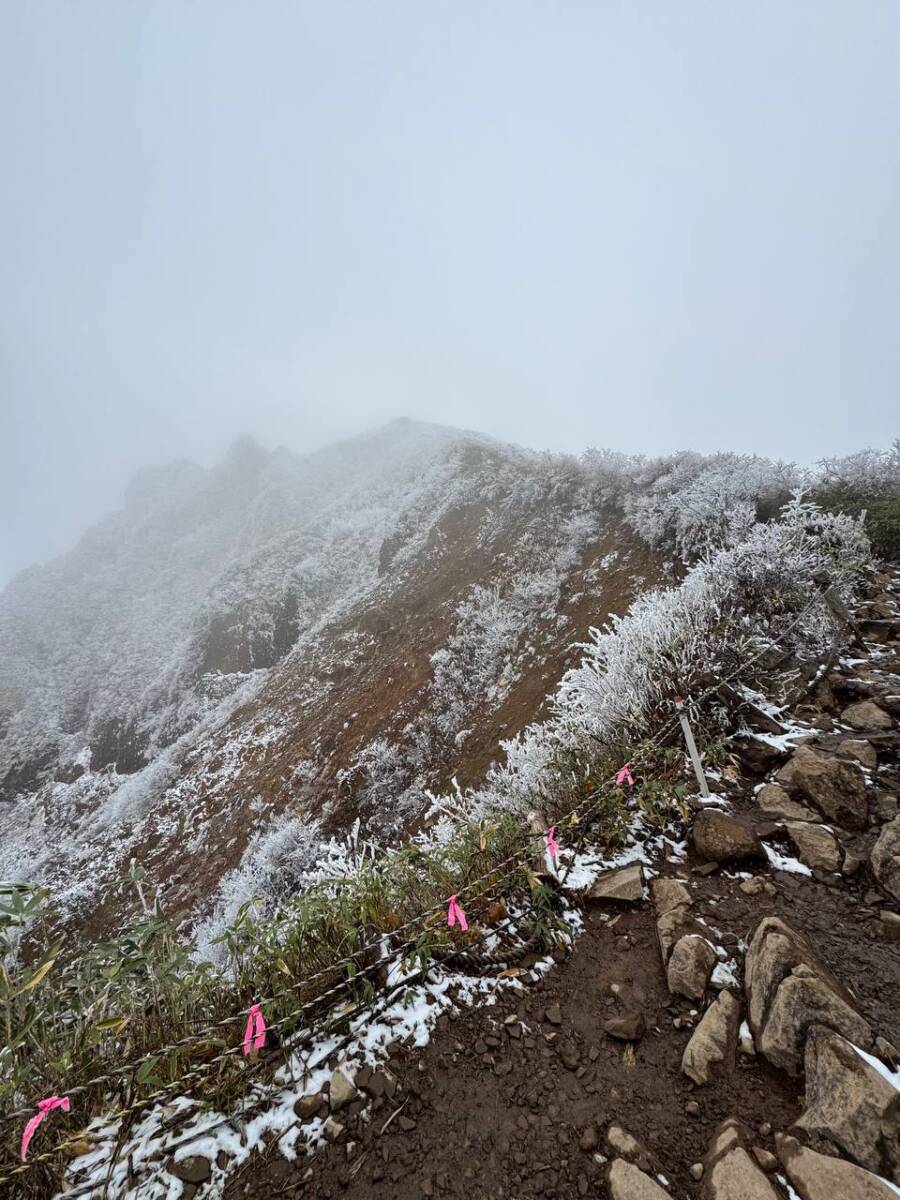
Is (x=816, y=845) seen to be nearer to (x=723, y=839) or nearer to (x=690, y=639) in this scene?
(x=723, y=839)

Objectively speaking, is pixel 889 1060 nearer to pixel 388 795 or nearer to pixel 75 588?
pixel 388 795

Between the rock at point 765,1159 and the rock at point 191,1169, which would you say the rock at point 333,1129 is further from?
the rock at point 765,1159

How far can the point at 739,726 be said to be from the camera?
4.45 m

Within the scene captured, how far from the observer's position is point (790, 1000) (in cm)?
204

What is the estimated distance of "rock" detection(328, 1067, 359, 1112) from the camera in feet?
6.63

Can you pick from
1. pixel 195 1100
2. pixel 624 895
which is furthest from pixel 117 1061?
pixel 624 895

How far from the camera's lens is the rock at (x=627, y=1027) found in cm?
223

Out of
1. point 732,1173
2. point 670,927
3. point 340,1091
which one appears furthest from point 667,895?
point 340,1091

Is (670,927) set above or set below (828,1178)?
below

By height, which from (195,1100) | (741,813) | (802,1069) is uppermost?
(195,1100)

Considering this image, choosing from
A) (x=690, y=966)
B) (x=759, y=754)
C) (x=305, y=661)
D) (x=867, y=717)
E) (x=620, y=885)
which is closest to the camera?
(x=690, y=966)

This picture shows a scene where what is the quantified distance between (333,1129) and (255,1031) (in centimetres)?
53

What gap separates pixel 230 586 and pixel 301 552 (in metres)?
4.44

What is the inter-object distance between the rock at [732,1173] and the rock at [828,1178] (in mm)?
96
